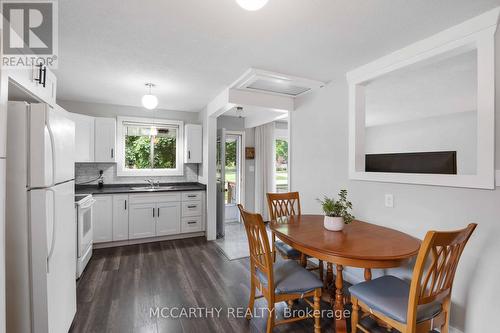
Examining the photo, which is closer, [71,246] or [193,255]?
[71,246]

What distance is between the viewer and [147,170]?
4.59m

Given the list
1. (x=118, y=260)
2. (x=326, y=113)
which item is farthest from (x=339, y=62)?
(x=118, y=260)

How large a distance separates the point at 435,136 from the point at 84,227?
6.25 metres

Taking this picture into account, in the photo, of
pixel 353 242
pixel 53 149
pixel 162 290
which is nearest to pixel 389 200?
pixel 353 242

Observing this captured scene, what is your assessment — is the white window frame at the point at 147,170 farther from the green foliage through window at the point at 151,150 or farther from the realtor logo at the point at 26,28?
the realtor logo at the point at 26,28

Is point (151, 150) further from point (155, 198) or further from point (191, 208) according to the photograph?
point (191, 208)

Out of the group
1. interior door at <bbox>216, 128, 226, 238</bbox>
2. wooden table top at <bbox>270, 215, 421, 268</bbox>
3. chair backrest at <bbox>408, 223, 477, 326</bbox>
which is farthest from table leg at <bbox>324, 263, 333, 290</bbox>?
interior door at <bbox>216, 128, 226, 238</bbox>

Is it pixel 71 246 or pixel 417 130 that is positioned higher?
pixel 417 130

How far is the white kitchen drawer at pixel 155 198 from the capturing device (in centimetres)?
389

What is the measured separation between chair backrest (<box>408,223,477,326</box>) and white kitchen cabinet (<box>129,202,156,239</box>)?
3697 millimetres

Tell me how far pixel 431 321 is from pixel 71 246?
2660 mm

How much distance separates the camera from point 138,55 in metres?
2.29

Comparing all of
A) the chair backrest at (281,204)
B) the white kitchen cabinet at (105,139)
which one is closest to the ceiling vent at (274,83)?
the chair backrest at (281,204)

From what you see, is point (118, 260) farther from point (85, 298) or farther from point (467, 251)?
point (467, 251)
